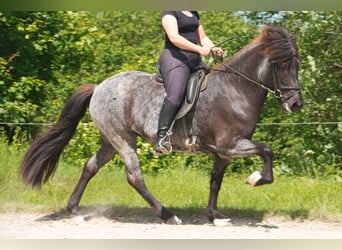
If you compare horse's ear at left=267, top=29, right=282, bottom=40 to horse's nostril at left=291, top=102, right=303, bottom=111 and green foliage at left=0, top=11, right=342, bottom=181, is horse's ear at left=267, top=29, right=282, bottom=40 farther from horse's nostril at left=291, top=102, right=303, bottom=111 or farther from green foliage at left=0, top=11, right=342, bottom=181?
green foliage at left=0, top=11, right=342, bottom=181

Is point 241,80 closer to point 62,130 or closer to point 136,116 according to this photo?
point 136,116

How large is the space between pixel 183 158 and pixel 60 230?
4.44 m

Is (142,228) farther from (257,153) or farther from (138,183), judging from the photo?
(257,153)

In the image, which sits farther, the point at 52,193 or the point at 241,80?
the point at 52,193

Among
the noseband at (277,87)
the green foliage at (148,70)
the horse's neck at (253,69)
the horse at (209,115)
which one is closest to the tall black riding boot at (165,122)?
the horse at (209,115)

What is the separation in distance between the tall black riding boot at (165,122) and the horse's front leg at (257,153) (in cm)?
67

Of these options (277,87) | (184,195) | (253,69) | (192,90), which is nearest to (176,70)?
(192,90)

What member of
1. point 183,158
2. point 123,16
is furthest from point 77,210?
point 123,16

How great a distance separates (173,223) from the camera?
20.5 feet

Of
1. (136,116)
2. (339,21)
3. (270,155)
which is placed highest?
(339,21)

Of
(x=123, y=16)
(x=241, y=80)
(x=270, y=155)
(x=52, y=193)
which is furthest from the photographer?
(x=123, y=16)

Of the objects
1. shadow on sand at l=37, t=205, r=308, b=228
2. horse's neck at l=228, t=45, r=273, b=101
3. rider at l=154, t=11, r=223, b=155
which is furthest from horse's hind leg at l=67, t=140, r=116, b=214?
horse's neck at l=228, t=45, r=273, b=101

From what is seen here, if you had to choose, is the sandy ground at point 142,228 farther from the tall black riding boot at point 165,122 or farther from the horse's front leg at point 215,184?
the tall black riding boot at point 165,122

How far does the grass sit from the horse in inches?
23.1
